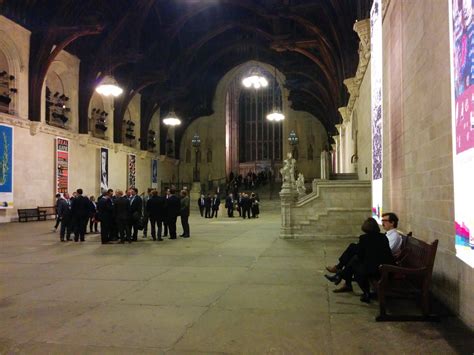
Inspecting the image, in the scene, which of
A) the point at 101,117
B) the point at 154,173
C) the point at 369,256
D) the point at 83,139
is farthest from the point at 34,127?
the point at 369,256

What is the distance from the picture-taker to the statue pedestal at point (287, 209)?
42.3ft

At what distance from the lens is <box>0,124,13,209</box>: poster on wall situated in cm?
1944

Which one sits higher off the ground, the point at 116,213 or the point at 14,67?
the point at 14,67

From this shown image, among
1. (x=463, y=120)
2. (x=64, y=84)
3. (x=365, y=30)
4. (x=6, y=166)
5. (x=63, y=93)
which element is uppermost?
(x=64, y=84)

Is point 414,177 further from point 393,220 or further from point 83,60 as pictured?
point 83,60

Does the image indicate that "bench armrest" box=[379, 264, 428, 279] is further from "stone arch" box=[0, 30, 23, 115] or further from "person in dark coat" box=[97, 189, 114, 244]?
"stone arch" box=[0, 30, 23, 115]

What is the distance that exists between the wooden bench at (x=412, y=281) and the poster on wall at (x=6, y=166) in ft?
62.7

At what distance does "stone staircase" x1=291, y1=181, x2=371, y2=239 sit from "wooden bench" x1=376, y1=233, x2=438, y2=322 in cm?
742

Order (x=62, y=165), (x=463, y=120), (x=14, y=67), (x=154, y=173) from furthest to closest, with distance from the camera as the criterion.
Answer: (x=154, y=173), (x=62, y=165), (x=14, y=67), (x=463, y=120)

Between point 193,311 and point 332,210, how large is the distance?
28.0 feet

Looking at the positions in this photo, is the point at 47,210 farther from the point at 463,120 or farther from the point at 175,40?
the point at 463,120

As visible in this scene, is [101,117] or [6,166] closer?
[6,166]

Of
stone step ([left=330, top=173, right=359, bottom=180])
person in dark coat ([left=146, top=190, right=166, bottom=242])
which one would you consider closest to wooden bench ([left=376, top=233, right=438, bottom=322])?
person in dark coat ([left=146, top=190, right=166, bottom=242])

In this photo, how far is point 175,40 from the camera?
1170 inches
